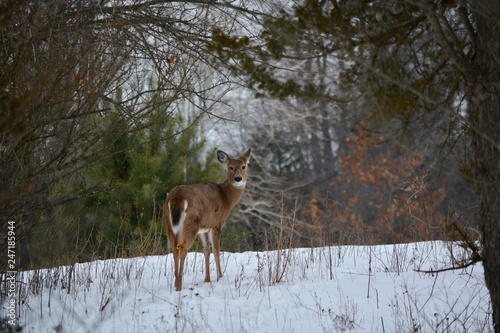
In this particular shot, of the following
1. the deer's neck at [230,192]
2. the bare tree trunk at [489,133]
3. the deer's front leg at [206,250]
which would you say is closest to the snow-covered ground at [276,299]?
the deer's front leg at [206,250]

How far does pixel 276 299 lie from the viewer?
23.3 feet

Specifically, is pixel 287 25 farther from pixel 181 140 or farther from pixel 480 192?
pixel 181 140

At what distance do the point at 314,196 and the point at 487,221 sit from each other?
880 inches

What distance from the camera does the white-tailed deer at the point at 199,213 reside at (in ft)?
26.1

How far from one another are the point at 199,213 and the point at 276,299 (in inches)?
68.4

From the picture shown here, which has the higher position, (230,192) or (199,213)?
(230,192)

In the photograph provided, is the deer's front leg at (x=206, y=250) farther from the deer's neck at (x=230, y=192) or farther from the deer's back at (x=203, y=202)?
the deer's neck at (x=230, y=192)

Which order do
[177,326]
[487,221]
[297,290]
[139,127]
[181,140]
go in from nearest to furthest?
[487,221] → [177,326] → [139,127] → [297,290] → [181,140]

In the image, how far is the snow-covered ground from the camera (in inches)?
247

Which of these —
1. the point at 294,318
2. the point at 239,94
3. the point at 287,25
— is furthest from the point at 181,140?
the point at 239,94

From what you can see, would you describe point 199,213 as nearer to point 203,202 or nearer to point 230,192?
point 203,202

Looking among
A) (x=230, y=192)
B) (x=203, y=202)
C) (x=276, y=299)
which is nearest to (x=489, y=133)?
(x=276, y=299)

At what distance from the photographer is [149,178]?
43.5ft

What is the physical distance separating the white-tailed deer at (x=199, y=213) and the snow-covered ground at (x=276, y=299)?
369 millimetres
